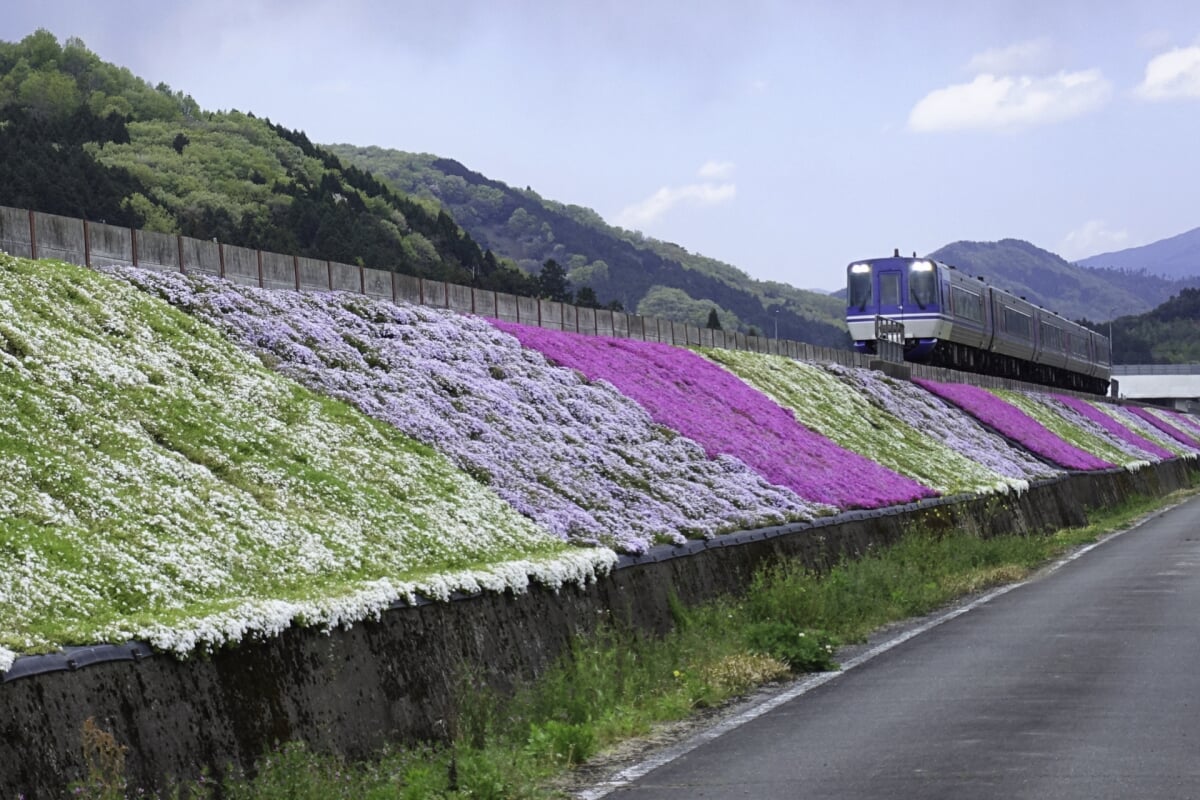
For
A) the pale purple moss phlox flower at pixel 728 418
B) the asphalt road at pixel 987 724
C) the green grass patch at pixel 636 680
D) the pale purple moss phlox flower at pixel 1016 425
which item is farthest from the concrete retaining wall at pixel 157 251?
the pale purple moss phlox flower at pixel 1016 425

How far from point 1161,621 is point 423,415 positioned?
802 centimetres

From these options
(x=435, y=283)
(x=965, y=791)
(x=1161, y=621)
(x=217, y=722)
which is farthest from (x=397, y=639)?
(x=435, y=283)

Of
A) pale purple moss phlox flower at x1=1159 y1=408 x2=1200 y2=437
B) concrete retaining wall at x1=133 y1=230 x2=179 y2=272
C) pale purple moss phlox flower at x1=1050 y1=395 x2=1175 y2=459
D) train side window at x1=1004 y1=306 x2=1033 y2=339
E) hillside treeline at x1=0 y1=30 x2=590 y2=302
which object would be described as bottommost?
pale purple moss phlox flower at x1=1159 y1=408 x2=1200 y2=437

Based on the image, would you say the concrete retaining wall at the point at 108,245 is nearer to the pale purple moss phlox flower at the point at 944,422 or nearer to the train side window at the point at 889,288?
the pale purple moss phlox flower at the point at 944,422

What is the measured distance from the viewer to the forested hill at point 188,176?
381ft

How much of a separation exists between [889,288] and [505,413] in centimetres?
3738

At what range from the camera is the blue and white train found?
5516cm

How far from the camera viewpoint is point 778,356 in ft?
142

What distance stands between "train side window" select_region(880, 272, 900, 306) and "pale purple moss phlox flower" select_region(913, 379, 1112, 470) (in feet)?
11.7

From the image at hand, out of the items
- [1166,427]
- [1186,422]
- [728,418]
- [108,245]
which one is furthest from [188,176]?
[108,245]

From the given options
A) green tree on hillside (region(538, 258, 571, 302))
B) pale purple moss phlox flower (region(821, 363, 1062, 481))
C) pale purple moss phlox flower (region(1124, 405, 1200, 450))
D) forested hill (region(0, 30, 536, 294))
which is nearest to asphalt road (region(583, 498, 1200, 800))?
pale purple moss phlox flower (region(821, 363, 1062, 481))

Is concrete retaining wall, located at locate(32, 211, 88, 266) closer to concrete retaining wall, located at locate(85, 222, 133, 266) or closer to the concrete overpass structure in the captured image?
concrete retaining wall, located at locate(85, 222, 133, 266)

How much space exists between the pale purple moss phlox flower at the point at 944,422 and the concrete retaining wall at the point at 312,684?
25.8m

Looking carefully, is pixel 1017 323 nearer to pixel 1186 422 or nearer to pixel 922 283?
pixel 922 283
